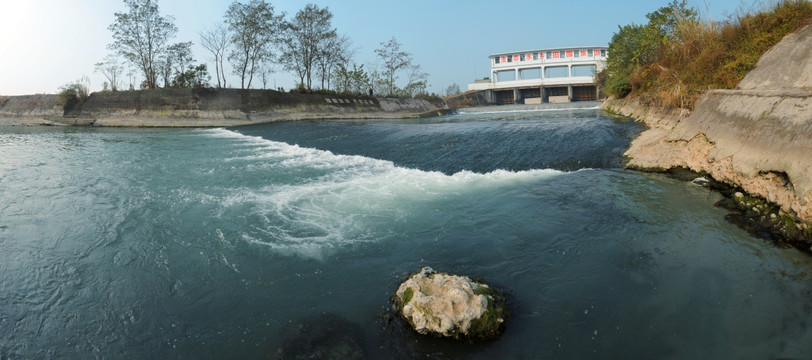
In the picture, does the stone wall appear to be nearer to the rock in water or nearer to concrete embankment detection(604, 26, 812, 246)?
the rock in water

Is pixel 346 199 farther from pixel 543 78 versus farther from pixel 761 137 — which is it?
pixel 543 78

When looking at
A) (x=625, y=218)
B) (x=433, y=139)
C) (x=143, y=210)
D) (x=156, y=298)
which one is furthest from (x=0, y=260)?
(x=433, y=139)

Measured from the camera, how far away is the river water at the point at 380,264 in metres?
3.27

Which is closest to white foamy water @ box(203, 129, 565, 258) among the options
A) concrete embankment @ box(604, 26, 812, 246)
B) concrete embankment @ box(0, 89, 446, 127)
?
concrete embankment @ box(604, 26, 812, 246)

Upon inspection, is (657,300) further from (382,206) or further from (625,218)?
(382,206)

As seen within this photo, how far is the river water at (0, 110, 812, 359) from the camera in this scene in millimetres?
3271

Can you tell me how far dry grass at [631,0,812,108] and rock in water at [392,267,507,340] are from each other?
28.3 ft

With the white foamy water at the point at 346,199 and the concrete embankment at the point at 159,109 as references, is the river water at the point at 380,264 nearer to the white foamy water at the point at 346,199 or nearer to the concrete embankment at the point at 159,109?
the white foamy water at the point at 346,199

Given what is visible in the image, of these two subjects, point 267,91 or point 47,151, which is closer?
point 47,151

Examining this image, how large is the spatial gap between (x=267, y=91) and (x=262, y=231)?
28899 mm

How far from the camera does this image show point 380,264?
15.3 feet

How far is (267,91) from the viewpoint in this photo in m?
31.9

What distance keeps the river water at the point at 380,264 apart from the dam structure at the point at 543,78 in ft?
170

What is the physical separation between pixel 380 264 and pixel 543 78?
59.4 m
